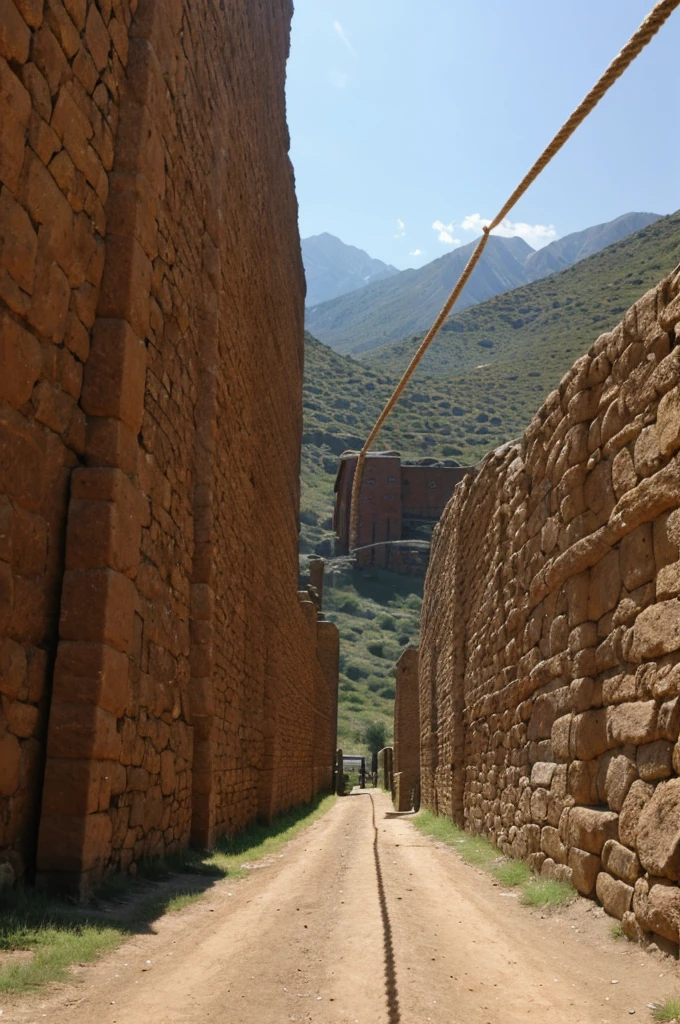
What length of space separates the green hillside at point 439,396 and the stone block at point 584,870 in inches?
1463

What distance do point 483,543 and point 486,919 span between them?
515 centimetres

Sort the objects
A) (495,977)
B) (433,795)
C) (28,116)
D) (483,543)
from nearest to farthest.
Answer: (495,977) < (28,116) < (483,543) < (433,795)

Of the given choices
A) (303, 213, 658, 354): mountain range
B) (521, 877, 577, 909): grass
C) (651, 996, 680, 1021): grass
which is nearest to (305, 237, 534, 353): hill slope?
(303, 213, 658, 354): mountain range

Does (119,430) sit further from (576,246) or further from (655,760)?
(576,246)

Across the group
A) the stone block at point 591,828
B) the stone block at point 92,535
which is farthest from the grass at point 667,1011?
the stone block at point 92,535

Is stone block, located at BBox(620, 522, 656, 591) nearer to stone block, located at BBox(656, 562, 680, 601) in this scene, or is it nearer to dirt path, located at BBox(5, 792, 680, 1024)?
stone block, located at BBox(656, 562, 680, 601)

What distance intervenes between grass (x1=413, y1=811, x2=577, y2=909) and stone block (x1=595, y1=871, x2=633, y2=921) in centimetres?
44

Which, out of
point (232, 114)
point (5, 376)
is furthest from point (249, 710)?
point (5, 376)

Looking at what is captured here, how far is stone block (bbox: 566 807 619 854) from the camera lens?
4613 millimetres

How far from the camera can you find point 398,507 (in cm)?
5097

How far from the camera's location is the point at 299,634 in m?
15.4

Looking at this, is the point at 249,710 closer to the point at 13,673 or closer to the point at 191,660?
the point at 191,660

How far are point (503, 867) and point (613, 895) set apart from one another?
8.43ft

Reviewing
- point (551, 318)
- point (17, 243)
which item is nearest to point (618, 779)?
point (17, 243)
